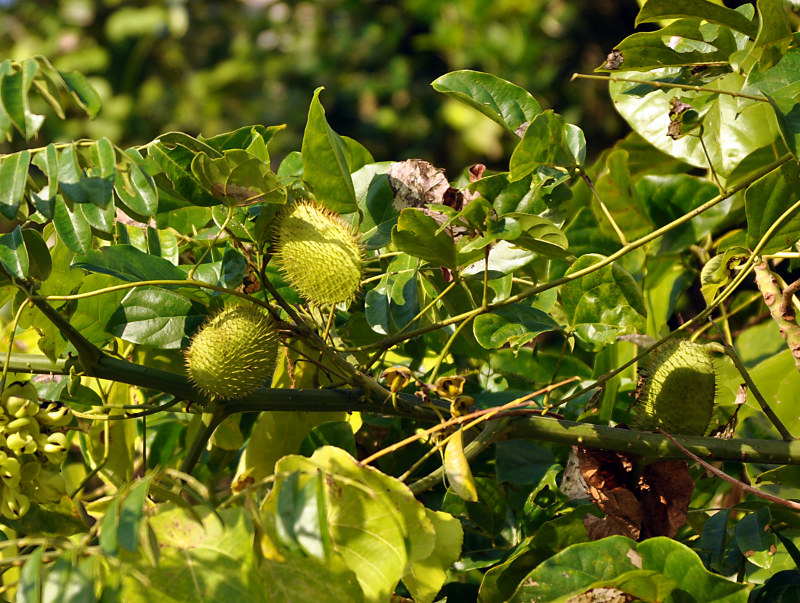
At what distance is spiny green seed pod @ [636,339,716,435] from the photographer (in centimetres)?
83

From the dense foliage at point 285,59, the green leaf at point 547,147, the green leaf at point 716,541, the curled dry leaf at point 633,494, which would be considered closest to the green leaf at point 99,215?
the green leaf at point 547,147

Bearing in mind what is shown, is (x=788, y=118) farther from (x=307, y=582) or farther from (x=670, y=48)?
(x=307, y=582)

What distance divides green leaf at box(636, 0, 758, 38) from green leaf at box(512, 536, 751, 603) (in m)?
0.48

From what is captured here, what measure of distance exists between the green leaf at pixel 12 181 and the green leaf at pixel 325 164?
9.6 inches

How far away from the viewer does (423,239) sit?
77cm

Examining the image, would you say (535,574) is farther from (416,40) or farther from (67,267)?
(416,40)

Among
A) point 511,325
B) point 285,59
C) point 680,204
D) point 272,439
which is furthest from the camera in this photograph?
point 285,59

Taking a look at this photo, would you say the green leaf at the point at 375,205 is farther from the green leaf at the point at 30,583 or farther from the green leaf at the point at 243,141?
the green leaf at the point at 30,583

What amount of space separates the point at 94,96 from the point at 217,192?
13cm

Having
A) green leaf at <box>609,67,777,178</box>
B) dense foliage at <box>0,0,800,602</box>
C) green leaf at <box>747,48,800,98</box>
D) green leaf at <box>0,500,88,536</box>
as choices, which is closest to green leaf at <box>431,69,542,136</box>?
dense foliage at <box>0,0,800,602</box>

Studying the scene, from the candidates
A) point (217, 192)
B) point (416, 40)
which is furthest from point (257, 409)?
point (416, 40)

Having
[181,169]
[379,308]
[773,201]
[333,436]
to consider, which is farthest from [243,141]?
[773,201]

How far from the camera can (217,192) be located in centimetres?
75

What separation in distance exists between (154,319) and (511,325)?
36cm
